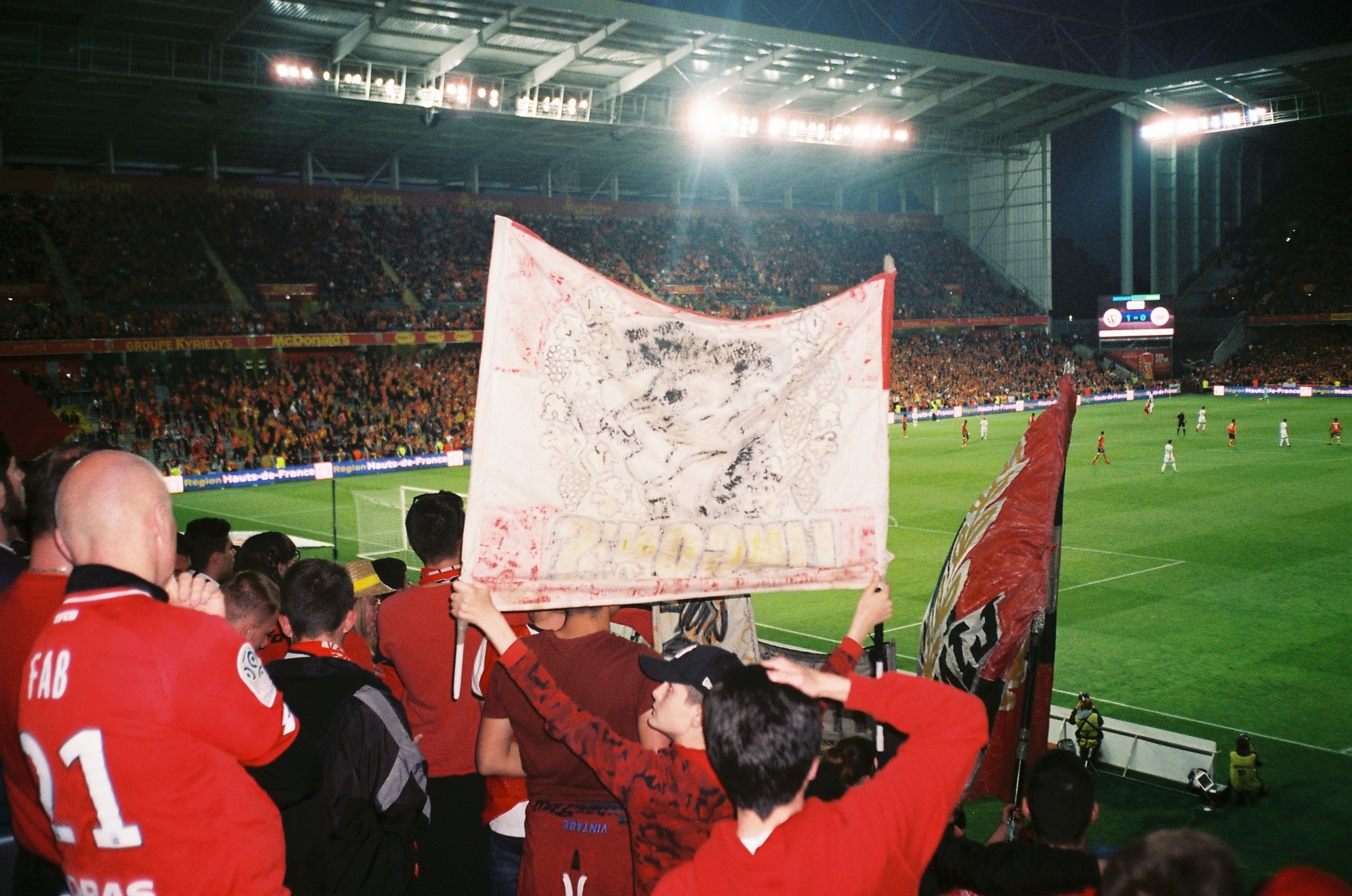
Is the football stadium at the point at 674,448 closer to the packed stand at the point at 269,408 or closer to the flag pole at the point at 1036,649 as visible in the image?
the flag pole at the point at 1036,649

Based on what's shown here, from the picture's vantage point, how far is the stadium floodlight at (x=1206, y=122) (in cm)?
5625

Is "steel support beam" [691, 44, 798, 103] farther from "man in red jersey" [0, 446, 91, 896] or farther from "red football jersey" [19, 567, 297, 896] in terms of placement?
"red football jersey" [19, 567, 297, 896]

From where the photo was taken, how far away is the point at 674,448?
4.26 meters

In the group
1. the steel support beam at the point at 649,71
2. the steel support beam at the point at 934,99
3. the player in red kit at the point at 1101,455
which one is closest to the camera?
the player in red kit at the point at 1101,455

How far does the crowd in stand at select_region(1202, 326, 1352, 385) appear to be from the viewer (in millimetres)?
60750

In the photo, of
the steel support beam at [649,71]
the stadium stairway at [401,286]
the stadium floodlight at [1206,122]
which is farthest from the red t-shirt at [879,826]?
the stadium floodlight at [1206,122]

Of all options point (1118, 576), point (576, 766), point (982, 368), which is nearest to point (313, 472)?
point (1118, 576)

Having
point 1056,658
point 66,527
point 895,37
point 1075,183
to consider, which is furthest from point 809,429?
point 1075,183

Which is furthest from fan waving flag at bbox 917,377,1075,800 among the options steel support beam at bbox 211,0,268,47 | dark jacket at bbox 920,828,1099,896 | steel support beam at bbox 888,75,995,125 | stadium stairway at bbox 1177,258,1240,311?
stadium stairway at bbox 1177,258,1240,311

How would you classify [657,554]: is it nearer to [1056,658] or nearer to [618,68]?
[1056,658]

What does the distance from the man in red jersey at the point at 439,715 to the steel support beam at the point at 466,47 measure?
32.7 m

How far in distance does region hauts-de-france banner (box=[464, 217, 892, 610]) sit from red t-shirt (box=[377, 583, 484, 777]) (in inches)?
49.8

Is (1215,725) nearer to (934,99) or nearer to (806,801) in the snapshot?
(806,801)

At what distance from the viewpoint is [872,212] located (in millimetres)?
70000
